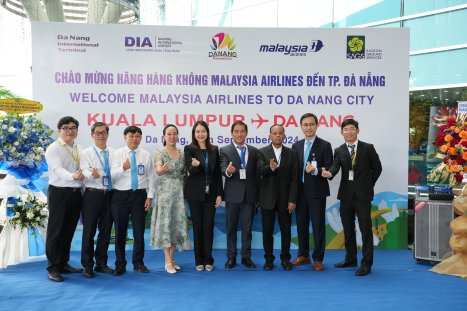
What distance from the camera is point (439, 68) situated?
9.10 meters

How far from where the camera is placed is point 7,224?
15.0 feet

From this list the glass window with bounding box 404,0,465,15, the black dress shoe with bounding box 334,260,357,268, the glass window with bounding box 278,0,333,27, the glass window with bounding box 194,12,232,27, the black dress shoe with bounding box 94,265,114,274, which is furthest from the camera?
the glass window with bounding box 194,12,232,27

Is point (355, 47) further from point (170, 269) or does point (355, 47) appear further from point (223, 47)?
point (170, 269)

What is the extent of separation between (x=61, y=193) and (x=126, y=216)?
638 mm

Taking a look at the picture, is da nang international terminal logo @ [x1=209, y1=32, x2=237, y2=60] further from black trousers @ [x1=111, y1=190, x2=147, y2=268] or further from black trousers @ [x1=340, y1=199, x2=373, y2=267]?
black trousers @ [x1=340, y1=199, x2=373, y2=267]

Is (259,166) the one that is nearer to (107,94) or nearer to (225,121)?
(225,121)

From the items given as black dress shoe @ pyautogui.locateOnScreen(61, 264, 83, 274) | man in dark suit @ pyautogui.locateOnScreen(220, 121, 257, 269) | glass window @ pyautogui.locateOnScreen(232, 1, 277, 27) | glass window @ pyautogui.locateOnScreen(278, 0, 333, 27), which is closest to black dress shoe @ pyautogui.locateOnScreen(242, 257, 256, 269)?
man in dark suit @ pyautogui.locateOnScreen(220, 121, 257, 269)

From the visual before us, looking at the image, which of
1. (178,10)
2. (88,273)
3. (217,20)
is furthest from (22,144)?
(178,10)

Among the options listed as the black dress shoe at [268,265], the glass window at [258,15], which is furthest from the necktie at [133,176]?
the glass window at [258,15]

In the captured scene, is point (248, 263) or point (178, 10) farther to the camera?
point (178, 10)

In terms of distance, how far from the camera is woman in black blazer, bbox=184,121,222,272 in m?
4.21

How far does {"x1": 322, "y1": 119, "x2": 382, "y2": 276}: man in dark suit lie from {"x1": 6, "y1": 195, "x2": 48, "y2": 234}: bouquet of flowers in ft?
10.1

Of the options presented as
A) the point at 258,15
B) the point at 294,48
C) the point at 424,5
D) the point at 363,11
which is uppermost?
the point at 258,15

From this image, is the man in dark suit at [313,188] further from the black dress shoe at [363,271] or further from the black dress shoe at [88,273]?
the black dress shoe at [88,273]
